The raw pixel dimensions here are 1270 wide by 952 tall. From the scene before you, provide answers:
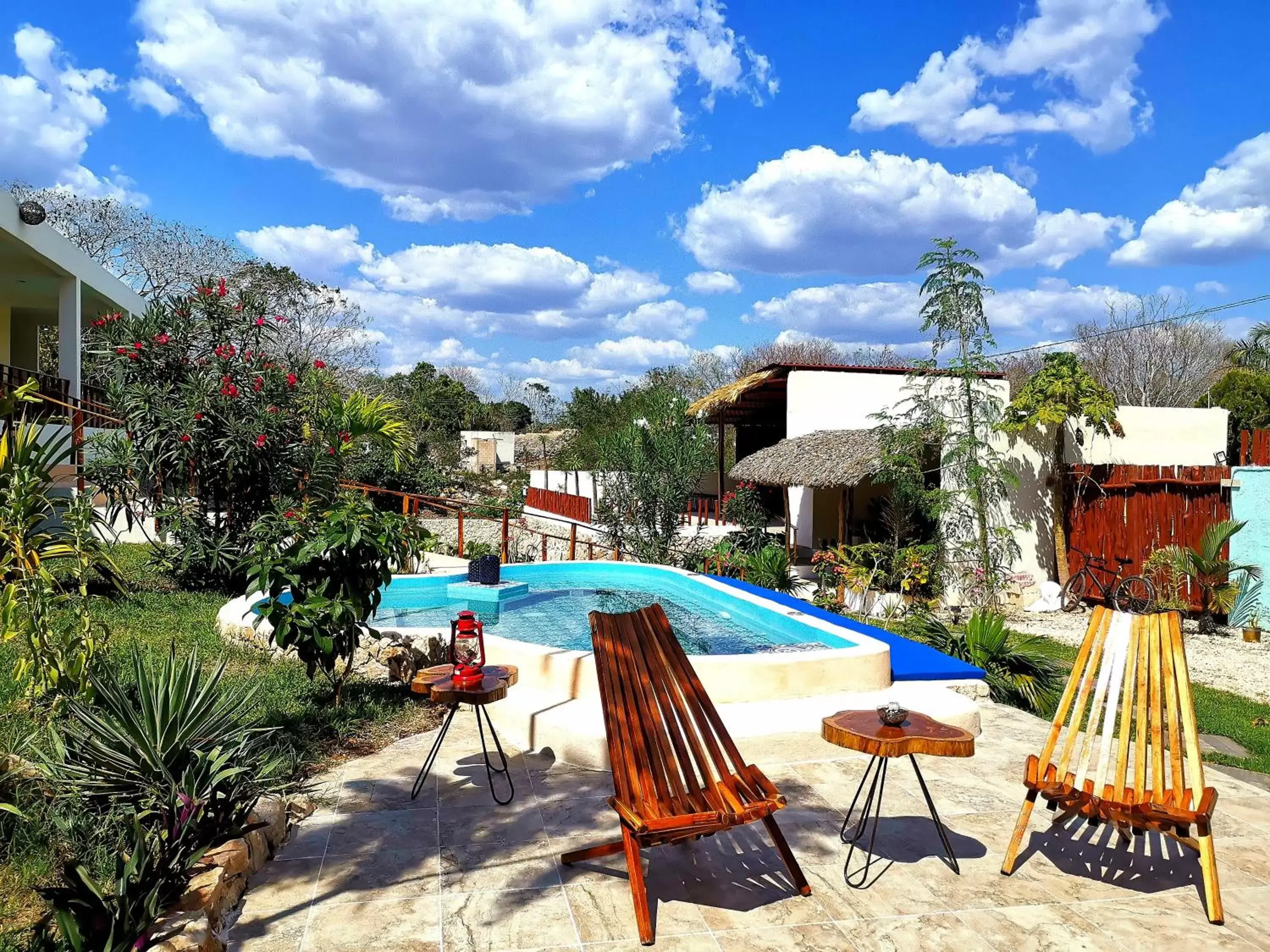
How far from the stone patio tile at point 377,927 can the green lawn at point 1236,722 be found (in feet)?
15.1

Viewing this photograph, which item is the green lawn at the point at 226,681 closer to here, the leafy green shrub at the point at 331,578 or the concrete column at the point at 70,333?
the leafy green shrub at the point at 331,578

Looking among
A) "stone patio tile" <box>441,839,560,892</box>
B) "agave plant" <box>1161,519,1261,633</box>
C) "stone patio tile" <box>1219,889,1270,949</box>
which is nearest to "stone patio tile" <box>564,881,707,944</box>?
"stone patio tile" <box>441,839,560,892</box>

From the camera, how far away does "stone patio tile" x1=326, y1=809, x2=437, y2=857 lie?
3.82 metres

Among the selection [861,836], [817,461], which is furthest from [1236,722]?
[817,461]

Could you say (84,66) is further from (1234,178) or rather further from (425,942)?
(1234,178)

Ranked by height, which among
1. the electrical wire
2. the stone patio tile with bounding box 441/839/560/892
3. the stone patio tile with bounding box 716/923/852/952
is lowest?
the stone patio tile with bounding box 716/923/852/952

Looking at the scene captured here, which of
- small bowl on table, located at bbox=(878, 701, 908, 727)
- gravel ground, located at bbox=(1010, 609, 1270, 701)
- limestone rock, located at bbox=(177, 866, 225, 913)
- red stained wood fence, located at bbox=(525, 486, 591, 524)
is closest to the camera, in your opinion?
limestone rock, located at bbox=(177, 866, 225, 913)

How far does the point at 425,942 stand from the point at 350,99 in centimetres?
1097

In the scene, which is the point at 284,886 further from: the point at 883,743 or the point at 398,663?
the point at 398,663

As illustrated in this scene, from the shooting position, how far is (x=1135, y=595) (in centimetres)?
1083

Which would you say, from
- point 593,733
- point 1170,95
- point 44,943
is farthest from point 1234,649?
point 44,943

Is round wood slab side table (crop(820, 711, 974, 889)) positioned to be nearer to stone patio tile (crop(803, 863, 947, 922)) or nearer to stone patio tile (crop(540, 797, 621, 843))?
stone patio tile (crop(803, 863, 947, 922))

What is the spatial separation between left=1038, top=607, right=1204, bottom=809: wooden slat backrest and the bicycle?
24.1 ft

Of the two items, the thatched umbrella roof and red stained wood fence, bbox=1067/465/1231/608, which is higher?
the thatched umbrella roof
